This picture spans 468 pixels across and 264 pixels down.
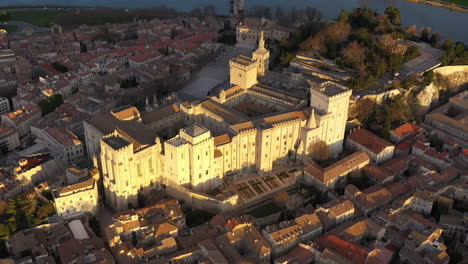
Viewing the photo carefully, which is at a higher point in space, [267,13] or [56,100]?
[267,13]

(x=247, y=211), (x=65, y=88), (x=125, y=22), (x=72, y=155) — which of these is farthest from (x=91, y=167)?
(x=125, y=22)

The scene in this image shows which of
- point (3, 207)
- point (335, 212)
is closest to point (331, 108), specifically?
point (335, 212)

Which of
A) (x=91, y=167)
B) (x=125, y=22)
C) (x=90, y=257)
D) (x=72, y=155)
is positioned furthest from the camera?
(x=125, y=22)

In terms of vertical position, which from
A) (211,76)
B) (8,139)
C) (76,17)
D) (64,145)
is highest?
(76,17)

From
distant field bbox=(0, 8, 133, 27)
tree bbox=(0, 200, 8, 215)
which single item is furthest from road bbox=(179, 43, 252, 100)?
distant field bbox=(0, 8, 133, 27)

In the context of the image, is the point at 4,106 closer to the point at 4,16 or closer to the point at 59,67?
the point at 59,67

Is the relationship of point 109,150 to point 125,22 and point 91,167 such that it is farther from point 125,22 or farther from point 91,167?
point 125,22

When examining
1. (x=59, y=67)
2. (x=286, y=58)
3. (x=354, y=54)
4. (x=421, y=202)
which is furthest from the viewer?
(x=59, y=67)
